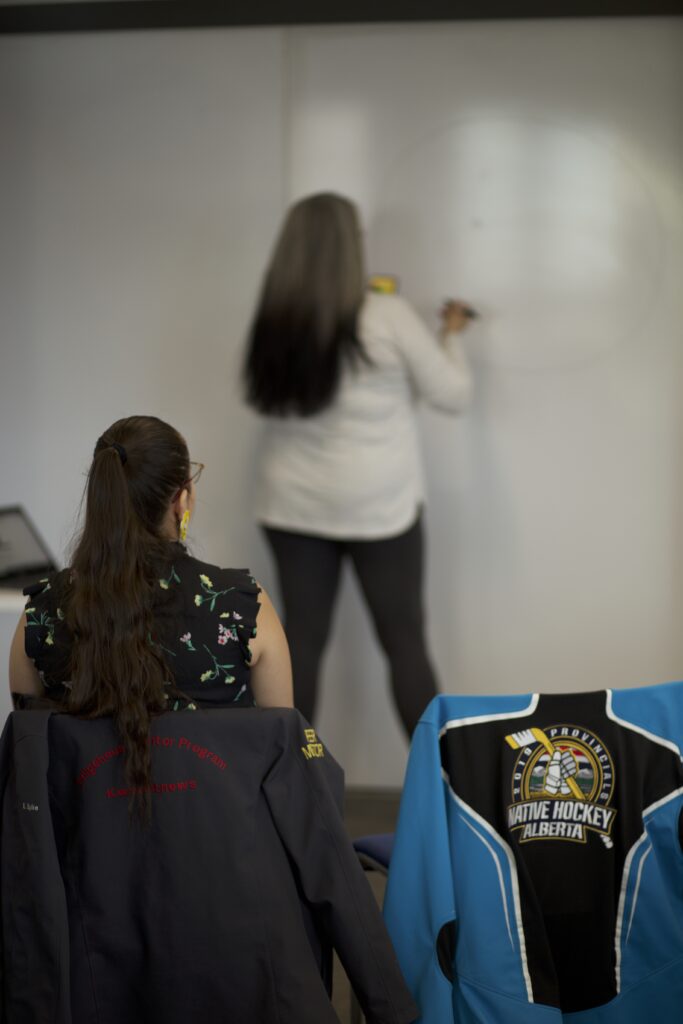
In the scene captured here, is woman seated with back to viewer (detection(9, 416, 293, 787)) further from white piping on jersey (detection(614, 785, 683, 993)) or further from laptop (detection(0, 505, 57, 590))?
laptop (detection(0, 505, 57, 590))

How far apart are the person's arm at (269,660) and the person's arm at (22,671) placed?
0.30m

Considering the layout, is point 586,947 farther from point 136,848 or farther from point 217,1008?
point 136,848

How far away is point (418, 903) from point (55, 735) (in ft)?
1.69

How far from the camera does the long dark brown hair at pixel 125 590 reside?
1.42 m

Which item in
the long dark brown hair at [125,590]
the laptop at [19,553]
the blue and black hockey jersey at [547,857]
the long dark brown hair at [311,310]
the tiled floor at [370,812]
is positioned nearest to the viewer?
the long dark brown hair at [125,590]

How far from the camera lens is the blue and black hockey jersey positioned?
5.00 ft

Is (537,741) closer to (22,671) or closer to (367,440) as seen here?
(22,671)

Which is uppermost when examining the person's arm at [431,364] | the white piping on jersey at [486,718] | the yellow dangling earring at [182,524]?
the person's arm at [431,364]

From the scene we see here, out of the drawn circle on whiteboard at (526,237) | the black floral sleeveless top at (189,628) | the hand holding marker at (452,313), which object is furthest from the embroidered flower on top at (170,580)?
the drawn circle on whiteboard at (526,237)

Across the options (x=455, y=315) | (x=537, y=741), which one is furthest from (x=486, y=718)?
(x=455, y=315)

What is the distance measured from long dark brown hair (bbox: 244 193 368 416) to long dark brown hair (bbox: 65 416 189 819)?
1.22 m

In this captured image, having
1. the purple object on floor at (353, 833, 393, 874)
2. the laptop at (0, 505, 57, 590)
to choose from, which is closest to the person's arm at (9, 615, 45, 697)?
the purple object on floor at (353, 833, 393, 874)

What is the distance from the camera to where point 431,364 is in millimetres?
2881

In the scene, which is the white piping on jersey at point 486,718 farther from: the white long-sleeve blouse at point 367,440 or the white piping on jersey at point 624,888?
the white long-sleeve blouse at point 367,440
